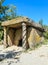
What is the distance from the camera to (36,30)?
14258 millimetres

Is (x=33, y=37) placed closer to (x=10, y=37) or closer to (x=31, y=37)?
(x=31, y=37)

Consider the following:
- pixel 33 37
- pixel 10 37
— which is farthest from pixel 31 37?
pixel 10 37

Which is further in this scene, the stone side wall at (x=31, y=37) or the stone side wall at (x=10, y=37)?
the stone side wall at (x=10, y=37)

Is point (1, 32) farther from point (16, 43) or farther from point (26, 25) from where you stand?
point (26, 25)

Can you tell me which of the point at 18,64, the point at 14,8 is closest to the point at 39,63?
the point at 18,64

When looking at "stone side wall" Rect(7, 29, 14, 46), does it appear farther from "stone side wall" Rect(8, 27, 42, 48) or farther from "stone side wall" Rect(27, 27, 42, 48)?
"stone side wall" Rect(27, 27, 42, 48)

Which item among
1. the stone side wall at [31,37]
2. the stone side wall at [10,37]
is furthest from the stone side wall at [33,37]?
the stone side wall at [10,37]

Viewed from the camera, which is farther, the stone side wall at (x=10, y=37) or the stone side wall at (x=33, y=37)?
the stone side wall at (x=10, y=37)

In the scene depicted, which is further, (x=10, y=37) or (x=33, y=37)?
(x=10, y=37)

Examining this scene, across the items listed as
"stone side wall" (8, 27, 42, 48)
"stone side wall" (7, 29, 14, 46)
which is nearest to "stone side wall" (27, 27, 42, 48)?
"stone side wall" (8, 27, 42, 48)

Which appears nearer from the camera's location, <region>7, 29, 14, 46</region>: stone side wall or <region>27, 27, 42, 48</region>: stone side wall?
<region>27, 27, 42, 48</region>: stone side wall

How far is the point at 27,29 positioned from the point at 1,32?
28.6ft

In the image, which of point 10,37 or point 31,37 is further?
point 10,37

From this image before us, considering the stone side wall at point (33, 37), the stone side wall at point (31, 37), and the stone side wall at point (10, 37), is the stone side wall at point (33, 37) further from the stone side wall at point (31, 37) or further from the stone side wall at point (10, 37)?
the stone side wall at point (10, 37)
